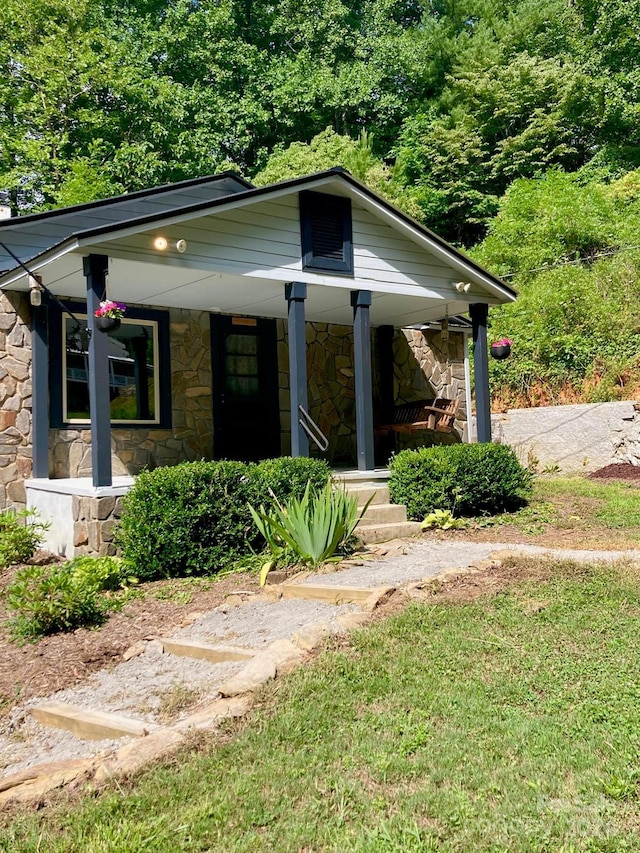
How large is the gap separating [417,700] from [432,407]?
7.71 meters

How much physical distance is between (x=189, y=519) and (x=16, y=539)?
2128 millimetres

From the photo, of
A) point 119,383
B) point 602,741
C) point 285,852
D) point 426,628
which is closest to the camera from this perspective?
point 285,852

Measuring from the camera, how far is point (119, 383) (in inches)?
377

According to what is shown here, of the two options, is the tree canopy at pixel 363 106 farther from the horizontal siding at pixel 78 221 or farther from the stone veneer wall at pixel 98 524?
the stone veneer wall at pixel 98 524

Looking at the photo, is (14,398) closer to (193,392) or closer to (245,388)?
(193,392)

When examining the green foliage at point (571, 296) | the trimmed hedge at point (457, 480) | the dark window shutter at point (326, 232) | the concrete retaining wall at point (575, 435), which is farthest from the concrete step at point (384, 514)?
the green foliage at point (571, 296)

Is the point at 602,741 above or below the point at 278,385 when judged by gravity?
below

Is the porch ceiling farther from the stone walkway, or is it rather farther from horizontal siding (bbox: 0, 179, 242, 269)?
the stone walkway

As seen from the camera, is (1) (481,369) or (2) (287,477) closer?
(2) (287,477)

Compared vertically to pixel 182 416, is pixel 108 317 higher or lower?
higher

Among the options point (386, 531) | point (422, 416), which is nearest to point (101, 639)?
point (386, 531)

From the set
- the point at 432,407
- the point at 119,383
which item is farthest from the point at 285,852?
the point at 432,407

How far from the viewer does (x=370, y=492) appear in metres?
8.26

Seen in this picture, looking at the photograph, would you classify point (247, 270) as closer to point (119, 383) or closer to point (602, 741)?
point (119, 383)
